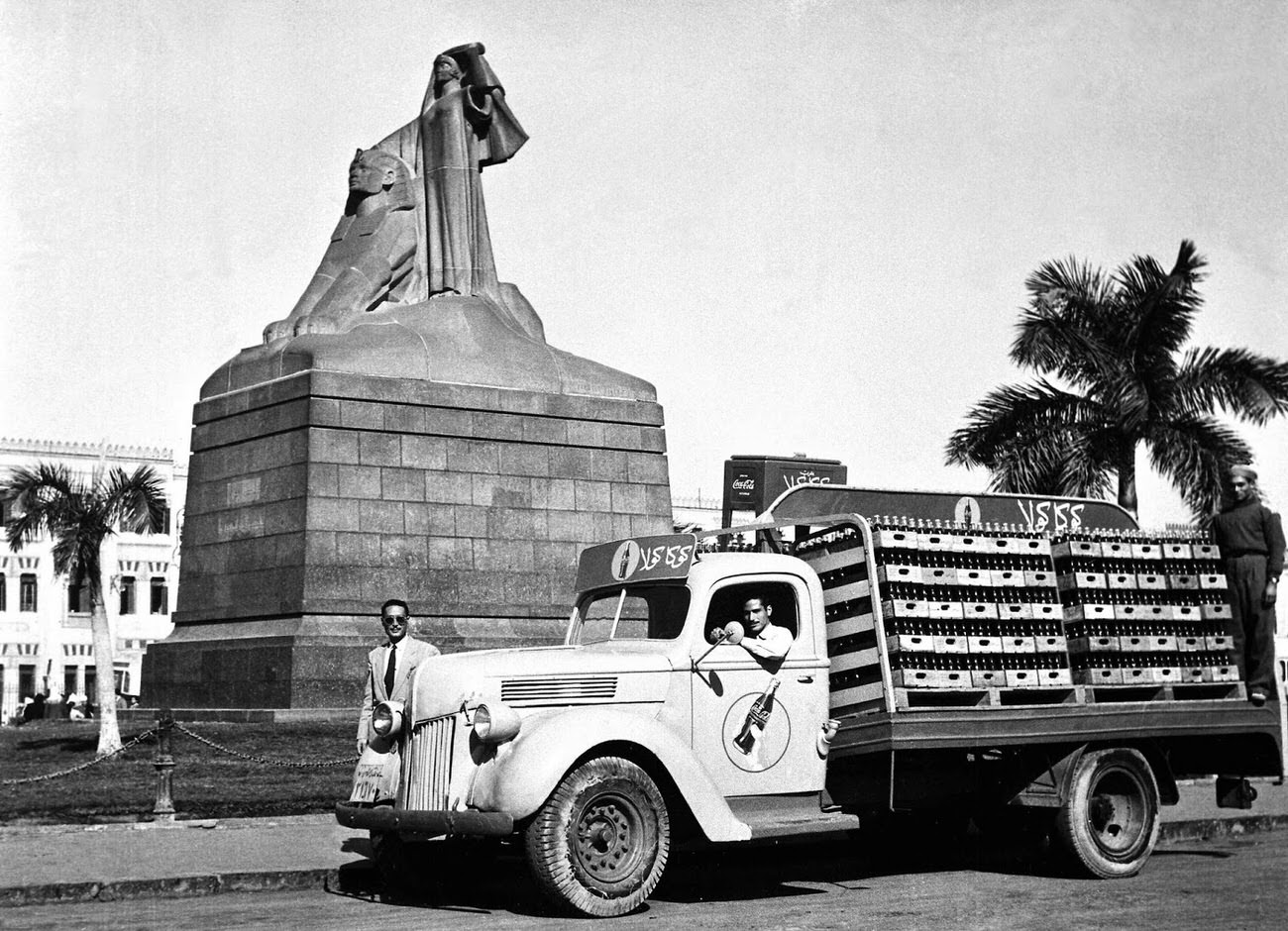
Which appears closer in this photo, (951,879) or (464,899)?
(464,899)

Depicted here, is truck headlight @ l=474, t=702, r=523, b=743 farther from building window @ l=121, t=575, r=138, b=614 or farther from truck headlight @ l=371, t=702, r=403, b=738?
building window @ l=121, t=575, r=138, b=614

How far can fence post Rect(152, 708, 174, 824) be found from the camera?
15.2m

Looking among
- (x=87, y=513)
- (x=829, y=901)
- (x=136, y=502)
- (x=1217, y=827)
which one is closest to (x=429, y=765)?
(x=829, y=901)

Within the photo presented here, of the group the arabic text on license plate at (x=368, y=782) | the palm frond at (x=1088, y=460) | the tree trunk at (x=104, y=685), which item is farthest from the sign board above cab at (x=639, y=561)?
the palm frond at (x=1088, y=460)

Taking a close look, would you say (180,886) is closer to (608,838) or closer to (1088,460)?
(608,838)

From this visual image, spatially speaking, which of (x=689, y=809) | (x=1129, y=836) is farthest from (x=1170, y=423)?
(x=689, y=809)

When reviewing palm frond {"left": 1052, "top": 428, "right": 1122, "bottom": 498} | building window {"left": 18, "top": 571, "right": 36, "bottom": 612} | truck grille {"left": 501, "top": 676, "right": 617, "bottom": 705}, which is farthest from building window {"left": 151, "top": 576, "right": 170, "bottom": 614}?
truck grille {"left": 501, "top": 676, "right": 617, "bottom": 705}

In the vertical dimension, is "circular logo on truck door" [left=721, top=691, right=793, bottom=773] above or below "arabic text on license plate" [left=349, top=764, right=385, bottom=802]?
above

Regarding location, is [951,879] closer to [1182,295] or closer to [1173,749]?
[1173,749]

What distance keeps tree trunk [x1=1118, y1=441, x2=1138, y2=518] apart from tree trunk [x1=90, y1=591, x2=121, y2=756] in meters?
13.0

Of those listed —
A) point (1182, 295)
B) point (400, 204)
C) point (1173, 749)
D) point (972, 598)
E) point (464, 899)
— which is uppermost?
point (400, 204)

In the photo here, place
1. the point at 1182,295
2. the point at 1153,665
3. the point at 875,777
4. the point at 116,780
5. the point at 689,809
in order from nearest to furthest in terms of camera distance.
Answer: the point at 689,809, the point at 875,777, the point at 1153,665, the point at 116,780, the point at 1182,295

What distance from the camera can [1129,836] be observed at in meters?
12.6

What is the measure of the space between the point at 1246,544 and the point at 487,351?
13423mm
